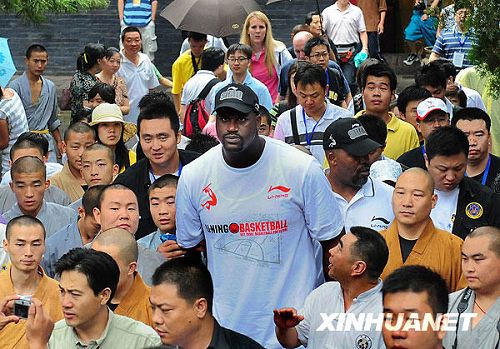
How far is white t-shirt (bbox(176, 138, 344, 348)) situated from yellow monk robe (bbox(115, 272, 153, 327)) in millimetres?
477

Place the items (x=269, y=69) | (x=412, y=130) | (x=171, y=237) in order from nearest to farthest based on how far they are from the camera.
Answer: (x=171, y=237) < (x=412, y=130) < (x=269, y=69)

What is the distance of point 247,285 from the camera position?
7152 millimetres

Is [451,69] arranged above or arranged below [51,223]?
above

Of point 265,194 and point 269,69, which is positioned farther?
point 269,69

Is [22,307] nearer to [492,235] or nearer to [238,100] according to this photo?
[238,100]

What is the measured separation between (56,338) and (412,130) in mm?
4533

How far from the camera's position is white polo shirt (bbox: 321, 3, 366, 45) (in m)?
15.9

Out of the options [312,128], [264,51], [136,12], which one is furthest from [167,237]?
[136,12]

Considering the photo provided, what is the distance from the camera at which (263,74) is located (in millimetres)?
13984

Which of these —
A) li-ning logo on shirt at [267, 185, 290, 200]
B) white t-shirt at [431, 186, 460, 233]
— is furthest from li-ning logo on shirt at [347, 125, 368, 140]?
li-ning logo on shirt at [267, 185, 290, 200]

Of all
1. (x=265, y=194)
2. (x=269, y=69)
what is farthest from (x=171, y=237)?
(x=269, y=69)

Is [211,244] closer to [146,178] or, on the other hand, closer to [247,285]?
[247,285]

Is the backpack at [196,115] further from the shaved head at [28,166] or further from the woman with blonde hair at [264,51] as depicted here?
the shaved head at [28,166]

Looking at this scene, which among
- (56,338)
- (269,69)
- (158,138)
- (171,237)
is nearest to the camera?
(56,338)
